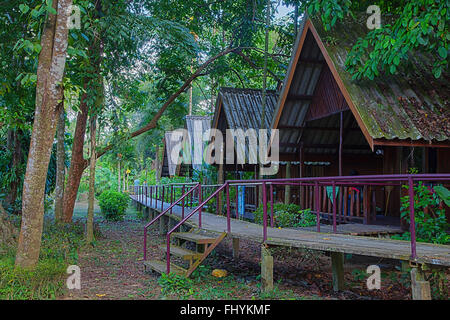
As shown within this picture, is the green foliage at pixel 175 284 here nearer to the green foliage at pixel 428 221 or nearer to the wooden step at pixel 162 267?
the wooden step at pixel 162 267

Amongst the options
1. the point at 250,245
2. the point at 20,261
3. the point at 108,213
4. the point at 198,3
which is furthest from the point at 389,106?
the point at 108,213

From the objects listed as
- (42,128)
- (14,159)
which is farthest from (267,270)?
(14,159)

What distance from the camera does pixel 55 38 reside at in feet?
22.2

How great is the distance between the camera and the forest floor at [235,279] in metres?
6.33

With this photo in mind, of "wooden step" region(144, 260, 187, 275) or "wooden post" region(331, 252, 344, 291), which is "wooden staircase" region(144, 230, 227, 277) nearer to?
"wooden step" region(144, 260, 187, 275)

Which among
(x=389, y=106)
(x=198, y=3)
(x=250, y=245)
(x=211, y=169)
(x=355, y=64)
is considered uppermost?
(x=198, y=3)

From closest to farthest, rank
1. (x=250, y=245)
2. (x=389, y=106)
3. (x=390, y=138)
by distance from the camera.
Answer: (x=390, y=138), (x=389, y=106), (x=250, y=245)

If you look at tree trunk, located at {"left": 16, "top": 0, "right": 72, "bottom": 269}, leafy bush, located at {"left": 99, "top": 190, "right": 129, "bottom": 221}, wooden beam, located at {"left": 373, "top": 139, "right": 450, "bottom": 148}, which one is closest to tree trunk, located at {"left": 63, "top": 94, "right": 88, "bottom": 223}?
tree trunk, located at {"left": 16, "top": 0, "right": 72, "bottom": 269}

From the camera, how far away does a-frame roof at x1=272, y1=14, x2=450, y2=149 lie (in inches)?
290

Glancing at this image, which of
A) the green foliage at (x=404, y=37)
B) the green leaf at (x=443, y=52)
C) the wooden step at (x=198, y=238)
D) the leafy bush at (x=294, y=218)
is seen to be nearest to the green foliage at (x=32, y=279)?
the wooden step at (x=198, y=238)

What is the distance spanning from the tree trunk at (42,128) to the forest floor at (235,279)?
1.11 metres
